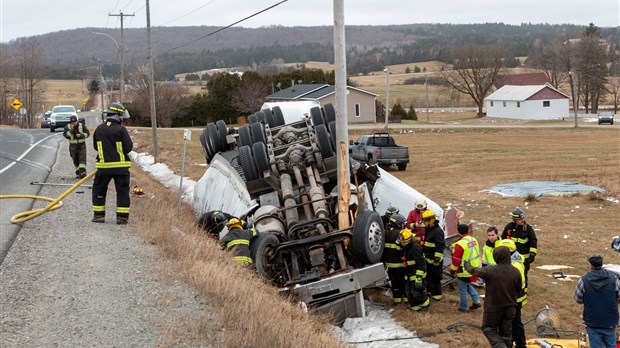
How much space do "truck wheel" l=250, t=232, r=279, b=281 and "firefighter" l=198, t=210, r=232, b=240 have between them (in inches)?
76.4

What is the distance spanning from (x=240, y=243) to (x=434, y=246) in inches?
118

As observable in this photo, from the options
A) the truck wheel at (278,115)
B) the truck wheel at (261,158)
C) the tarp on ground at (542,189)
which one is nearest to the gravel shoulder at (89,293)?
the truck wheel at (261,158)

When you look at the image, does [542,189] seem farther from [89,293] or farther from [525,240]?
[89,293]

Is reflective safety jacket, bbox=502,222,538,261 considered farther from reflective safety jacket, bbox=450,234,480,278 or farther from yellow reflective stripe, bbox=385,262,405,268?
yellow reflective stripe, bbox=385,262,405,268

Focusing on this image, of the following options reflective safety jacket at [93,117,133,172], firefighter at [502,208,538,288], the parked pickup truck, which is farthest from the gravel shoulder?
the parked pickup truck

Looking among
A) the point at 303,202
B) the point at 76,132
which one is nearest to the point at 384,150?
the point at 76,132

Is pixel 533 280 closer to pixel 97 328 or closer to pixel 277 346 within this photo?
pixel 277 346

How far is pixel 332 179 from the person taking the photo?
13500mm

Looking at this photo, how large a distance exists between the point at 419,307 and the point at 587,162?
23224mm

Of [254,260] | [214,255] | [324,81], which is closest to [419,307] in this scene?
[254,260]

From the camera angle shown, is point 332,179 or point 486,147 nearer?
point 332,179

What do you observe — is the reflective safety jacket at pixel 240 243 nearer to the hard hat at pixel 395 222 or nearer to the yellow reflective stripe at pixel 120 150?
the yellow reflective stripe at pixel 120 150

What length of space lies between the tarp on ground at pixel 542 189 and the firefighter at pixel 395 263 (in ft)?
38.6

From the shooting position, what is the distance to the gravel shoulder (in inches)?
245
